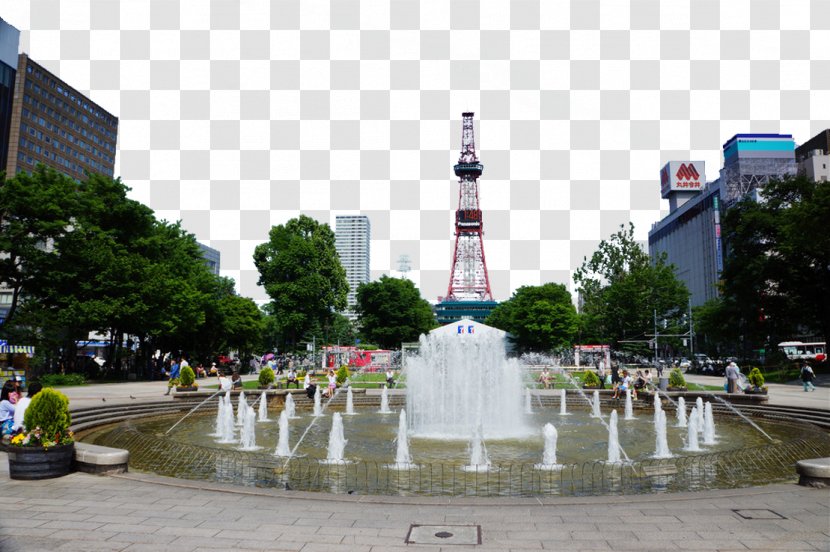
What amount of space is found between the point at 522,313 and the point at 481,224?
50809 millimetres

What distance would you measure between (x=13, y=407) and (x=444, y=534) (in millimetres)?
11649

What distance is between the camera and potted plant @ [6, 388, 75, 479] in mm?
10070

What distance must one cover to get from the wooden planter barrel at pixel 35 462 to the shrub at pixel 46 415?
0.21 metres

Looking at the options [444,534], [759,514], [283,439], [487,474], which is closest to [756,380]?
[487,474]

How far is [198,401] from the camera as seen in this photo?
26.0m

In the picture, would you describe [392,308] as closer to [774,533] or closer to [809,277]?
[809,277]

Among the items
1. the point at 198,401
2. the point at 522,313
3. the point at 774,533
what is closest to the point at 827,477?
the point at 774,533

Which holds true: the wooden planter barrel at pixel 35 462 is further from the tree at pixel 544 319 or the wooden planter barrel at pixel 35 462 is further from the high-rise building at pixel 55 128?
the tree at pixel 544 319

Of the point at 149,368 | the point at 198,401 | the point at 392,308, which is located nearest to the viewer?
the point at 198,401

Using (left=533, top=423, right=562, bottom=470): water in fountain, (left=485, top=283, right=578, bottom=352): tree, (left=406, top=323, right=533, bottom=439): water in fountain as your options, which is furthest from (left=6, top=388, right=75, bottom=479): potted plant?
(left=485, top=283, right=578, bottom=352): tree

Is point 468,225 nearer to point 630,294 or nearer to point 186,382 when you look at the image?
point 630,294

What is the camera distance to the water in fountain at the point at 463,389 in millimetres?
21047

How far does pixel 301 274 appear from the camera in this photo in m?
58.0

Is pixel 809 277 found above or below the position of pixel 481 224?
below
